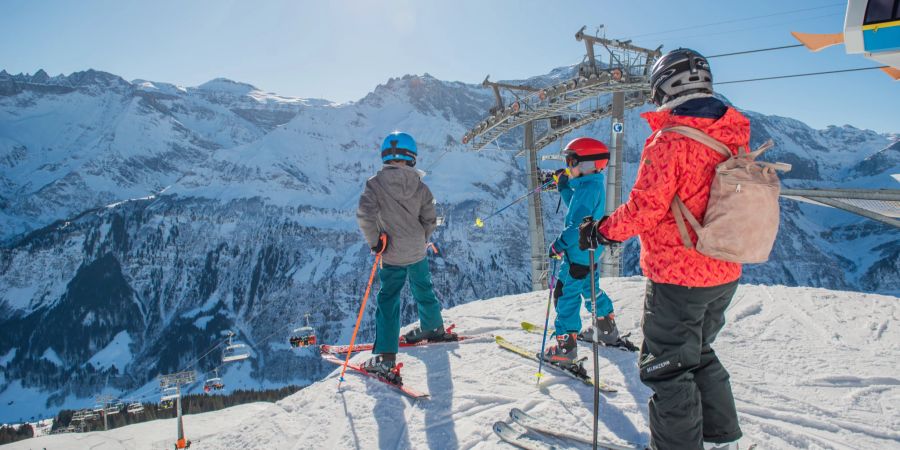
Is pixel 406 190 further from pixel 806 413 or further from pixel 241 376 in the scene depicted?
pixel 241 376

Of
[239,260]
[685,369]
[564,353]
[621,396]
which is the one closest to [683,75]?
[685,369]

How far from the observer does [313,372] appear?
390ft

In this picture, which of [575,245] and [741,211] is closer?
[741,211]

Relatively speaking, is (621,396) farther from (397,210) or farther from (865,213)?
(865,213)

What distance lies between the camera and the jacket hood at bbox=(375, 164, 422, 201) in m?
4.30

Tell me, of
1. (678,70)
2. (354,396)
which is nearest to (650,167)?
(678,70)

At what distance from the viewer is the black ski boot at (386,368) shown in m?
3.94

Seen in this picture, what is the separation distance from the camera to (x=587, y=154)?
392 centimetres

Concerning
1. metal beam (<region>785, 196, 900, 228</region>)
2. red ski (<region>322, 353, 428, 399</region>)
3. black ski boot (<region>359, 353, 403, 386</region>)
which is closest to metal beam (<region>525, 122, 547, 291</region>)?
metal beam (<region>785, 196, 900, 228</region>)

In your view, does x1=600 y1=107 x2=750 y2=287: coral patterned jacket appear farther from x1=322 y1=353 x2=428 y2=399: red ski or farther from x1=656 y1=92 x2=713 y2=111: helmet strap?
x1=322 y1=353 x2=428 y2=399: red ski

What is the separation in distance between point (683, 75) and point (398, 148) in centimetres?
272

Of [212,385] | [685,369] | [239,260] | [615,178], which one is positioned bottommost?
[212,385]

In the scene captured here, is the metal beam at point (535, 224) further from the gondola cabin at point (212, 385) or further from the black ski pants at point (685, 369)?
the black ski pants at point (685, 369)

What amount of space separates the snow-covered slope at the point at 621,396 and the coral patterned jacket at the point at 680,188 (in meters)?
1.32
